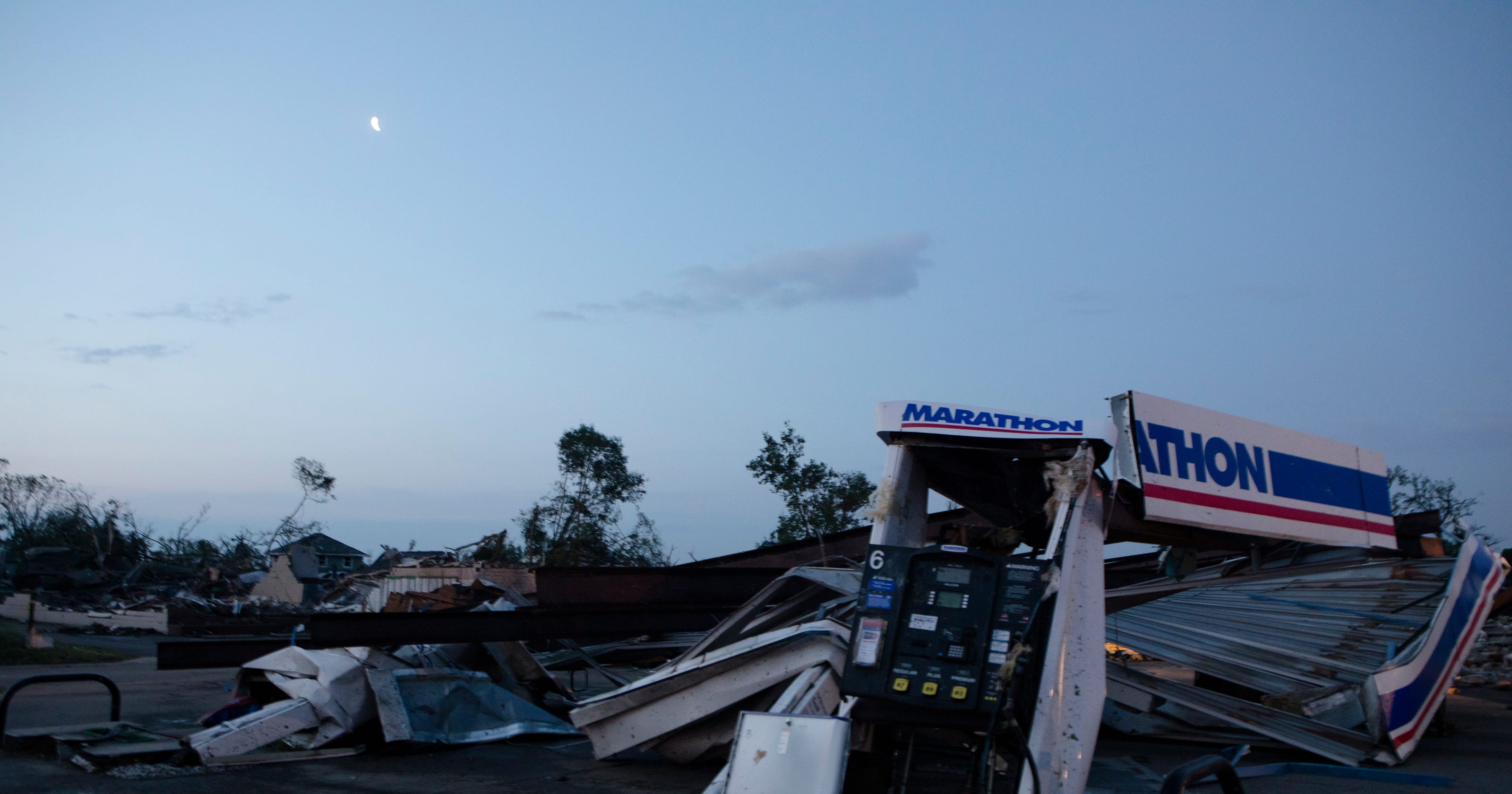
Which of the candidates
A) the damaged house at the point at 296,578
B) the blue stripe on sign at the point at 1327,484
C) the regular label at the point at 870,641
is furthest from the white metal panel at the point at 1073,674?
the damaged house at the point at 296,578

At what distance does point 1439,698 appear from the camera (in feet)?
35.4

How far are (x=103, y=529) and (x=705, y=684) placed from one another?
137ft

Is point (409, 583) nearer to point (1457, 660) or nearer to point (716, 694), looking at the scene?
point (716, 694)

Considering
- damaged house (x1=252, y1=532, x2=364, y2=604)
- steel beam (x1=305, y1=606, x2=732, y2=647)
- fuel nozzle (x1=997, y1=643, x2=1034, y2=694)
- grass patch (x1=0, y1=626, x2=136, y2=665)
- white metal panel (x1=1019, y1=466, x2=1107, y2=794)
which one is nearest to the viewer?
fuel nozzle (x1=997, y1=643, x2=1034, y2=694)

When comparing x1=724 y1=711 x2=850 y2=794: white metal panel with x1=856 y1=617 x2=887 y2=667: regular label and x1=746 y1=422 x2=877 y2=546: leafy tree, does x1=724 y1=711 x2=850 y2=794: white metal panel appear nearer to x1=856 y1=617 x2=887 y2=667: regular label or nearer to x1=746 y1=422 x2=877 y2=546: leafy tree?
x1=856 y1=617 x2=887 y2=667: regular label

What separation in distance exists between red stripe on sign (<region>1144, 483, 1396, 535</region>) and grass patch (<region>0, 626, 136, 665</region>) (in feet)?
67.6

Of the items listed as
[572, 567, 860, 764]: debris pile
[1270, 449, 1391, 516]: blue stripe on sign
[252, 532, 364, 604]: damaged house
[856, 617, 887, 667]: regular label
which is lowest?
[252, 532, 364, 604]: damaged house

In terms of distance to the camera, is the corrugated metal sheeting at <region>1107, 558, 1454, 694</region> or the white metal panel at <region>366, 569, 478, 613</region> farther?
the white metal panel at <region>366, 569, 478, 613</region>

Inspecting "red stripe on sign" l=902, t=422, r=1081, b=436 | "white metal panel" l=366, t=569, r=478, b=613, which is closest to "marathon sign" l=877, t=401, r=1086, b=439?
"red stripe on sign" l=902, t=422, r=1081, b=436

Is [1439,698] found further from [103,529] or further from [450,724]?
[103,529]

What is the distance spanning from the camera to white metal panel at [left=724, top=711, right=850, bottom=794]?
5.85 meters

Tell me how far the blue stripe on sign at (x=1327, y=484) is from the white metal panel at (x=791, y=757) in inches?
268

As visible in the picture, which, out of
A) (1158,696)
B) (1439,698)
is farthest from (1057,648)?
Result: (1439,698)

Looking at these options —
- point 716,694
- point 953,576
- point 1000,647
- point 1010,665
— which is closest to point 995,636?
point 1000,647
